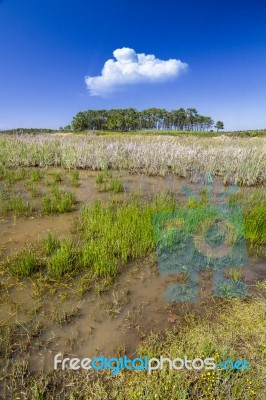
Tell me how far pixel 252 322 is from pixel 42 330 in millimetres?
2185

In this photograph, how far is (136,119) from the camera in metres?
93.9

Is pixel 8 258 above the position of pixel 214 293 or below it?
above

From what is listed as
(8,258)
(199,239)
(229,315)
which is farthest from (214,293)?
(8,258)

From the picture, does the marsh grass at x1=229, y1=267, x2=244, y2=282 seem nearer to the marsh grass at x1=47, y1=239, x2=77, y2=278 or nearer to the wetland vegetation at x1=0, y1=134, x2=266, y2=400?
the wetland vegetation at x1=0, y1=134, x2=266, y2=400

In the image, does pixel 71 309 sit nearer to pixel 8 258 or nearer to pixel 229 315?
pixel 8 258

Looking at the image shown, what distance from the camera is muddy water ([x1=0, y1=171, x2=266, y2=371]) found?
2303mm

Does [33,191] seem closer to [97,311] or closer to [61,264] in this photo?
[61,264]

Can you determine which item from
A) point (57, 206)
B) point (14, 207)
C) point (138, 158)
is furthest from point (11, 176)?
point (138, 158)

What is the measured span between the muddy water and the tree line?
85187 mm

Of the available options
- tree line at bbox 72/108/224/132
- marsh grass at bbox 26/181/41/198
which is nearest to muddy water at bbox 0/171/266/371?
marsh grass at bbox 26/181/41/198

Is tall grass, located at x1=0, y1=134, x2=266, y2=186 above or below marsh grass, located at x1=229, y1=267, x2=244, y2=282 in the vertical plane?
above

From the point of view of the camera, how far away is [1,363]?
2064mm

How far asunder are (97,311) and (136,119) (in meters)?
96.8

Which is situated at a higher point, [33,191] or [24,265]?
[33,191]
